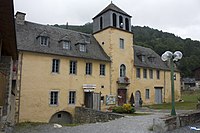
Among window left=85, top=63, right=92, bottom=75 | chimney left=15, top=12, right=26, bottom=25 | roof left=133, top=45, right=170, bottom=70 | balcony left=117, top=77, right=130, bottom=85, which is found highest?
chimney left=15, top=12, right=26, bottom=25

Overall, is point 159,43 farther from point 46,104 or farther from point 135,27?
point 46,104

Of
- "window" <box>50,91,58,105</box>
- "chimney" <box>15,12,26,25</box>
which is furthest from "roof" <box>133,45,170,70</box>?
"chimney" <box>15,12,26,25</box>

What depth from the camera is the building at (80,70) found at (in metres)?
19.7

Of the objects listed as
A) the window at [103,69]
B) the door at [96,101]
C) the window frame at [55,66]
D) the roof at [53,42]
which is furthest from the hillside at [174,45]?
the window frame at [55,66]

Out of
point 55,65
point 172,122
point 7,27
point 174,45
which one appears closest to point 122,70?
point 55,65

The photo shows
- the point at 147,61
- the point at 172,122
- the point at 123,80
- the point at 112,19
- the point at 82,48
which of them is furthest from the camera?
the point at 147,61

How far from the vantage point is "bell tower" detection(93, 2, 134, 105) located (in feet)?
85.0

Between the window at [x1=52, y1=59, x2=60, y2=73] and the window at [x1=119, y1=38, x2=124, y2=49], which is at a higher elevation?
the window at [x1=119, y1=38, x2=124, y2=49]

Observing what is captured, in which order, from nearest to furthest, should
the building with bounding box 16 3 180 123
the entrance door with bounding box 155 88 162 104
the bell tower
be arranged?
the building with bounding box 16 3 180 123 < the bell tower < the entrance door with bounding box 155 88 162 104

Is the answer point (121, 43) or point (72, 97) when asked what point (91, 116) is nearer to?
point (72, 97)

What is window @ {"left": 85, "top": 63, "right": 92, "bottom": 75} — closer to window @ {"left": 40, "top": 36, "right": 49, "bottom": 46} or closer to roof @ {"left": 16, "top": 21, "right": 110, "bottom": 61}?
roof @ {"left": 16, "top": 21, "right": 110, "bottom": 61}

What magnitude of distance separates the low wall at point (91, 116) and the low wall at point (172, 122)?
508 centimetres

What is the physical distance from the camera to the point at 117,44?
26.8 m

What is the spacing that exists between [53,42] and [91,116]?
857 cm
